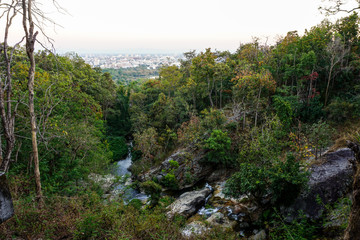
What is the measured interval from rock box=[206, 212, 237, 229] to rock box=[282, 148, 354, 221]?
2726mm

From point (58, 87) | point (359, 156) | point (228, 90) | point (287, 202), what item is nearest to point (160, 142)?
point (228, 90)

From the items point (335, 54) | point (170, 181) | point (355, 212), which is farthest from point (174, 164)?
point (335, 54)

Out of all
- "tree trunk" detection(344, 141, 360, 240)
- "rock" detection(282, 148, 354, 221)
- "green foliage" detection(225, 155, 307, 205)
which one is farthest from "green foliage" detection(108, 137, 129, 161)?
"tree trunk" detection(344, 141, 360, 240)

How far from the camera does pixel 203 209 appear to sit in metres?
12.2

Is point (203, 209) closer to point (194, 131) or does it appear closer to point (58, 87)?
point (194, 131)

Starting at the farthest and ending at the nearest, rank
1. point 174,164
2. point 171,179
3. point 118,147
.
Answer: point 118,147 < point 174,164 < point 171,179

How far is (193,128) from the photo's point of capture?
17094 millimetres

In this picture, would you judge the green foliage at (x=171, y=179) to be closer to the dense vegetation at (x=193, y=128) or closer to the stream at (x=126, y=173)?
the dense vegetation at (x=193, y=128)

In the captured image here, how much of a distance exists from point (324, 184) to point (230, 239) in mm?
5554

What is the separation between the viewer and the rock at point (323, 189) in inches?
327

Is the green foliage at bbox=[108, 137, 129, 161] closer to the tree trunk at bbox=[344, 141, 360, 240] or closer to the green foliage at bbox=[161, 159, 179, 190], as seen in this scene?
the green foliage at bbox=[161, 159, 179, 190]

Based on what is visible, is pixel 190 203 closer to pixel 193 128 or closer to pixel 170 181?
pixel 170 181

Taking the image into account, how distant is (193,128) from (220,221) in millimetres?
8253

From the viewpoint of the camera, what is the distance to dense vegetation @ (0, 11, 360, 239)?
16.5 ft
